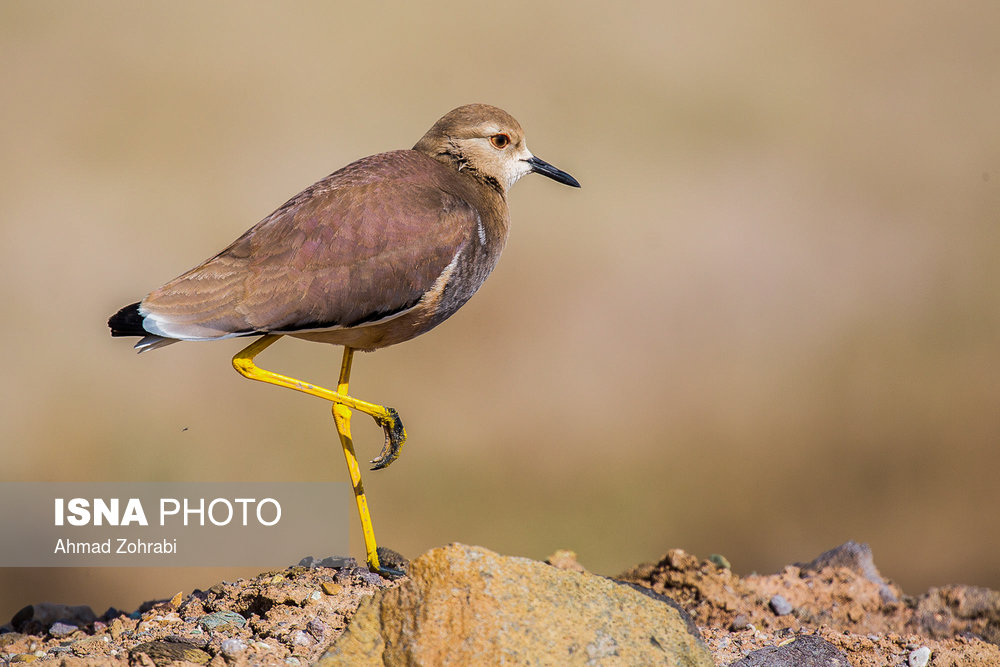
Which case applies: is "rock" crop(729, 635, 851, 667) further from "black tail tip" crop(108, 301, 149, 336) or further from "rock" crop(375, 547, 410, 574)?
"black tail tip" crop(108, 301, 149, 336)

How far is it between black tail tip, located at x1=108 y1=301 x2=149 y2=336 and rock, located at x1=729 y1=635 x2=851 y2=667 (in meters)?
3.67

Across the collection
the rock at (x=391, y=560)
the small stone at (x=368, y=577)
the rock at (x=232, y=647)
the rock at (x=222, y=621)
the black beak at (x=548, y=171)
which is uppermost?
the black beak at (x=548, y=171)

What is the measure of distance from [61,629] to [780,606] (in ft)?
14.1

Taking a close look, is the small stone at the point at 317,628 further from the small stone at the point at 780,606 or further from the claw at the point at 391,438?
the small stone at the point at 780,606

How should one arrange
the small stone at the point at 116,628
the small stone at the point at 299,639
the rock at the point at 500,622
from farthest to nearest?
the small stone at the point at 116,628, the small stone at the point at 299,639, the rock at the point at 500,622

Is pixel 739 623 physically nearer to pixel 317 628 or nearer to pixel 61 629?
pixel 317 628

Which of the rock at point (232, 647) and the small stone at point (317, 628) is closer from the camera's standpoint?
the rock at point (232, 647)

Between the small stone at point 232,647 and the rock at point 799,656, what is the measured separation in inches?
93.5

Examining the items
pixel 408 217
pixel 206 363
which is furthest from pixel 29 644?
pixel 206 363

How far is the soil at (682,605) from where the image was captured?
5668mm

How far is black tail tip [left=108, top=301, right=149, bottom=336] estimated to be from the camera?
6.51 meters

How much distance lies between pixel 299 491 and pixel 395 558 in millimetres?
6492

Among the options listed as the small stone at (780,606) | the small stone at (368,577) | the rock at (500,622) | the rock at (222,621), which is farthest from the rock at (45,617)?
the small stone at (780,606)

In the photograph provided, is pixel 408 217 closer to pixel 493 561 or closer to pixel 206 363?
pixel 493 561
